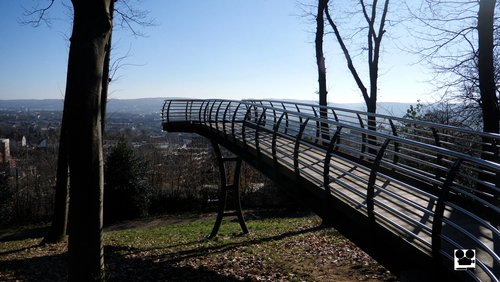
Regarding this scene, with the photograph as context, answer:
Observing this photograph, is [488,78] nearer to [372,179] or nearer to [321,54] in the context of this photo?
[372,179]

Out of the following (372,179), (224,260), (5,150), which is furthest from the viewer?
(5,150)

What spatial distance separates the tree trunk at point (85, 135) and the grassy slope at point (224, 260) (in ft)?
8.25

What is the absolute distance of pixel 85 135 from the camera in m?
5.95

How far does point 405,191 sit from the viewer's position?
6582 mm

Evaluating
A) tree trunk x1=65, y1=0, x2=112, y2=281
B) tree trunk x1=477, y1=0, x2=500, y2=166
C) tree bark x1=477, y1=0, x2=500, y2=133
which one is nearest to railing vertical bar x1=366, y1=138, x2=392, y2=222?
tree trunk x1=65, y1=0, x2=112, y2=281

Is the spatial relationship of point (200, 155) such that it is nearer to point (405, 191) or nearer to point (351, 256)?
point (351, 256)

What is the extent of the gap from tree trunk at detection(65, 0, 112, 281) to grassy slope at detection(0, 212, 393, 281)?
8.25 feet

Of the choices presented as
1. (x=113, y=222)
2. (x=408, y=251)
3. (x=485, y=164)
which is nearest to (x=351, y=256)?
(x=408, y=251)

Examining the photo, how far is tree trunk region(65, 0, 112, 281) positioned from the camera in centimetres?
586

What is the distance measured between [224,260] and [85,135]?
5665 mm

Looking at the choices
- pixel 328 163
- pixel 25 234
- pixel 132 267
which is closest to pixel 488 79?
pixel 328 163

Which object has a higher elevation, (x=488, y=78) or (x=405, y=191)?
(x=488, y=78)

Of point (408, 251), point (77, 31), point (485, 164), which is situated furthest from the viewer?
point (77, 31)

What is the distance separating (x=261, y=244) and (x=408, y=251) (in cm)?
859
